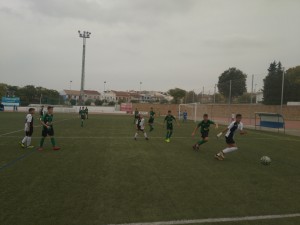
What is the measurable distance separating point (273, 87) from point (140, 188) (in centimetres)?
2258

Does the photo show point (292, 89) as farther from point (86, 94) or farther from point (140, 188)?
point (86, 94)

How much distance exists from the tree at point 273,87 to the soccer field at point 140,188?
15.2 metres

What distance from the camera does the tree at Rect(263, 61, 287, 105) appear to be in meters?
24.4

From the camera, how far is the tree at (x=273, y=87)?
80.1 ft

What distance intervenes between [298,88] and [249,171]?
2261 cm

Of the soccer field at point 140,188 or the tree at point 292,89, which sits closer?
the soccer field at point 140,188

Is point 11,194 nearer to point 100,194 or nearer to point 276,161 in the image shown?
point 100,194

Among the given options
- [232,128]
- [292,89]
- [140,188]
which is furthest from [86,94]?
[140,188]

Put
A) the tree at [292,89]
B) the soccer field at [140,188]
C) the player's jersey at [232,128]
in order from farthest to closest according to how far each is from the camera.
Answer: the tree at [292,89]
the player's jersey at [232,128]
the soccer field at [140,188]

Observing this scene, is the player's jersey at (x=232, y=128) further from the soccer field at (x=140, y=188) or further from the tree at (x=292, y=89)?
the tree at (x=292, y=89)

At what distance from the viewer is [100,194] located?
6.02 metres

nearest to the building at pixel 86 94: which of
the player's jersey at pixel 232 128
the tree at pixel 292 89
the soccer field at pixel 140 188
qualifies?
the tree at pixel 292 89

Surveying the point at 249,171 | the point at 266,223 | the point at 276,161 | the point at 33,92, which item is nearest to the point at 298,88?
the point at 276,161

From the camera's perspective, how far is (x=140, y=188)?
21.4 ft
